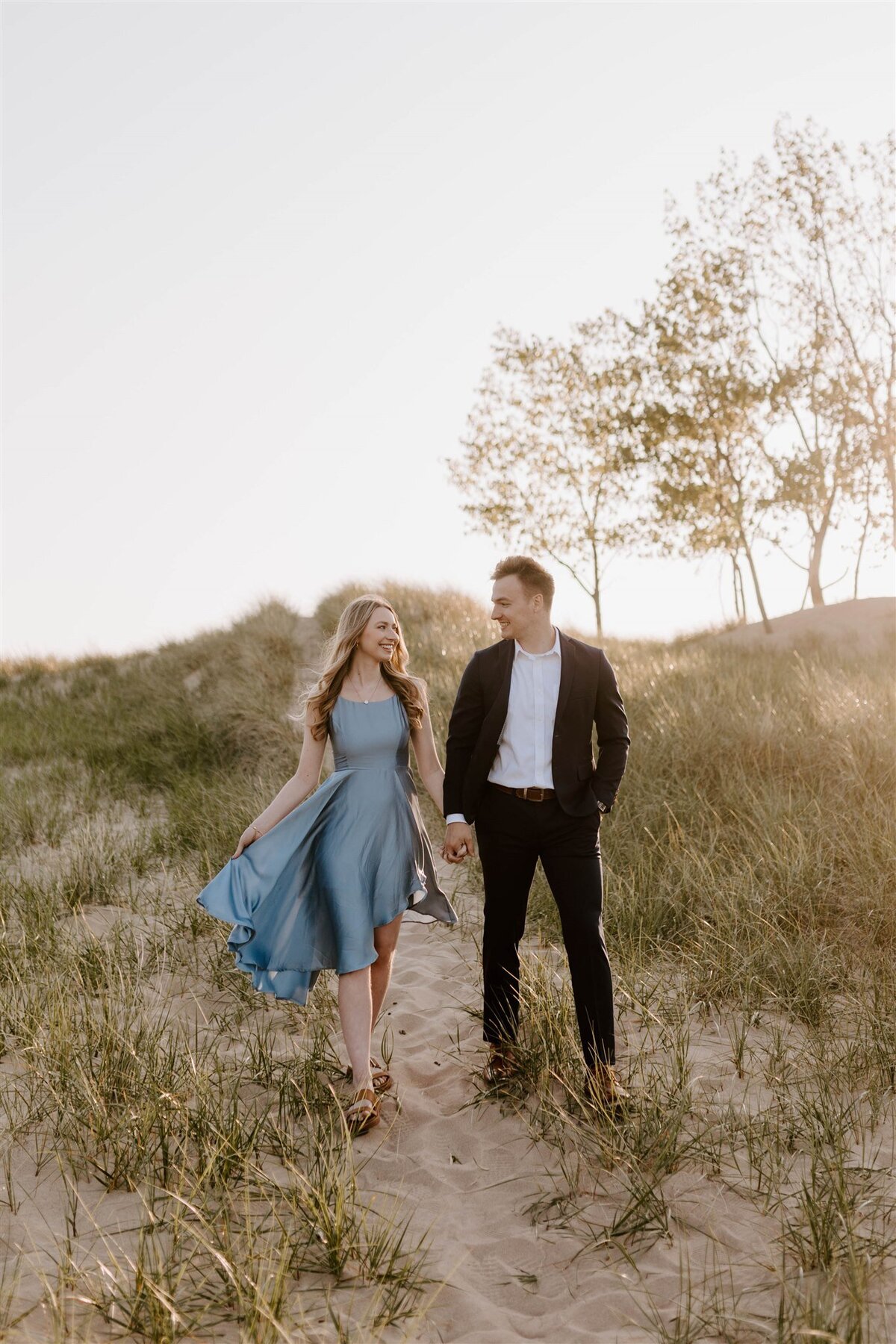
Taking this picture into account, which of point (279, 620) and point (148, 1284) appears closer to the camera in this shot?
point (148, 1284)

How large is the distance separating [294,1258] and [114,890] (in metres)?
4.98

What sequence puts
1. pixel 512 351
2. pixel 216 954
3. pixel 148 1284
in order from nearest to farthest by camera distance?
pixel 148 1284, pixel 216 954, pixel 512 351

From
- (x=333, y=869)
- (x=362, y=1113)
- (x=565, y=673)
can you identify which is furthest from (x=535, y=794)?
(x=362, y=1113)

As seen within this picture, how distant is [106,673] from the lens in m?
18.3

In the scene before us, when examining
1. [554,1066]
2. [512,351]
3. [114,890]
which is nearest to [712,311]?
[512,351]

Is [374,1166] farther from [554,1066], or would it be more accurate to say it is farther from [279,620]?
[279,620]

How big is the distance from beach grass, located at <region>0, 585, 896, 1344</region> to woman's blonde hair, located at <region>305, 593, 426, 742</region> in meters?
1.54

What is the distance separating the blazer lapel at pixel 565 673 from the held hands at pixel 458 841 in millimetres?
666

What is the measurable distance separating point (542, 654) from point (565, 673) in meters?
0.15

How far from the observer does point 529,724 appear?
14.8 feet

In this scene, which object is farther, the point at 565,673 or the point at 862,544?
the point at 862,544

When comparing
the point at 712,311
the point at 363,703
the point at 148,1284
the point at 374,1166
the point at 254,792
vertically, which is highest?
the point at 712,311

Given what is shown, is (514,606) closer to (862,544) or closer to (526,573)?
(526,573)

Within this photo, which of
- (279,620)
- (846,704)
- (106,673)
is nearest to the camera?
(846,704)
